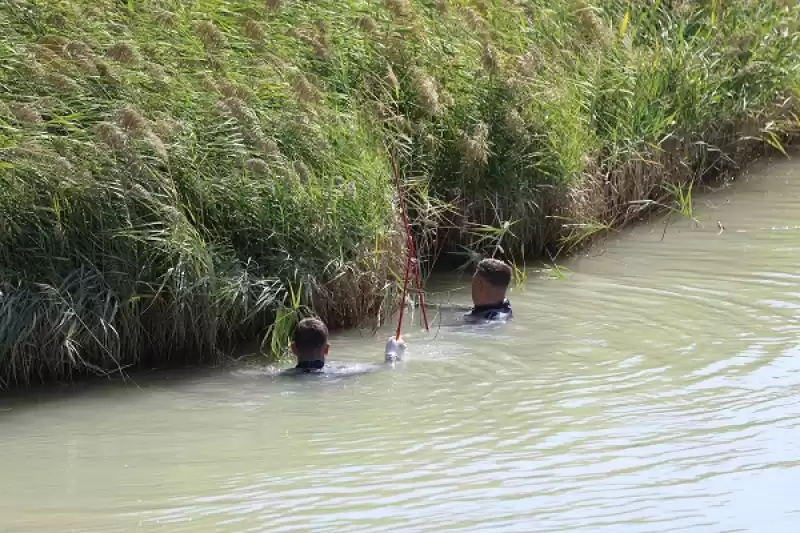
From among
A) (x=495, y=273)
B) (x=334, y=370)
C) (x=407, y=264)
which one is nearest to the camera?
(x=334, y=370)

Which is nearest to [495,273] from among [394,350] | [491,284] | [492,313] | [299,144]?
[491,284]

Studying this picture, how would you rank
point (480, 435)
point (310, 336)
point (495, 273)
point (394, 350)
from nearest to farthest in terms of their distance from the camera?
point (480, 435), point (310, 336), point (394, 350), point (495, 273)

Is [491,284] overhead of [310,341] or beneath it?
overhead

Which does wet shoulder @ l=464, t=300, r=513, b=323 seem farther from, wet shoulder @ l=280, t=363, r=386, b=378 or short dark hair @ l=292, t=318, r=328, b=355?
short dark hair @ l=292, t=318, r=328, b=355

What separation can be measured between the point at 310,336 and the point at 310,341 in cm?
2

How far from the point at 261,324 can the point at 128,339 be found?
2.17ft

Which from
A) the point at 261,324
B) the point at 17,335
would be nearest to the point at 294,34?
the point at 261,324

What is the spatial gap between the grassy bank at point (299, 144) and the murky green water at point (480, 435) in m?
0.40

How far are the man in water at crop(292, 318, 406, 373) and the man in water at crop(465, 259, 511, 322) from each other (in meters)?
1.16

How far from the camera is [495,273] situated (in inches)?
298

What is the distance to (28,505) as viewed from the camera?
5113mm

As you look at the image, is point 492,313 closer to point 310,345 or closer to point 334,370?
point 334,370

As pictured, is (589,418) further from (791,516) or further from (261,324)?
(261,324)

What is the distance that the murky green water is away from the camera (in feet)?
16.1
